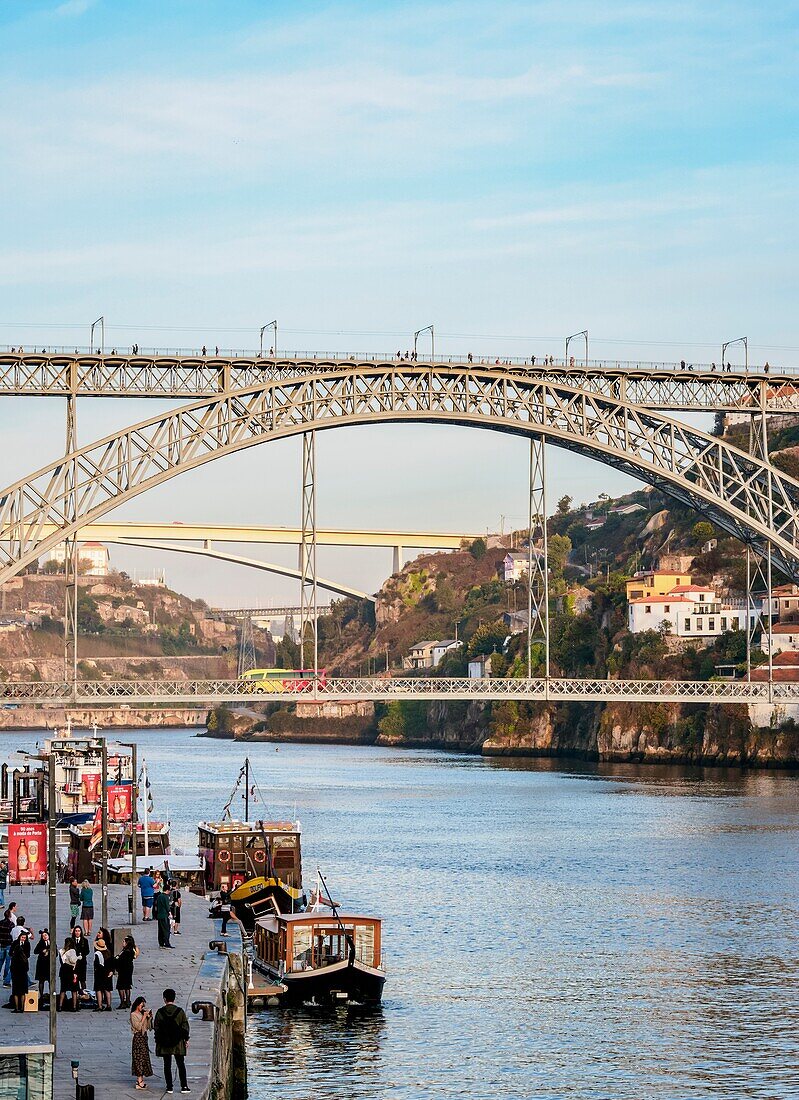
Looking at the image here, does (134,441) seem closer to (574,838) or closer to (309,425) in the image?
(309,425)

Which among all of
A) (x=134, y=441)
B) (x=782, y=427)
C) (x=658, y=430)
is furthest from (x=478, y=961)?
(x=782, y=427)

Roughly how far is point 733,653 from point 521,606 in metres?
65.4

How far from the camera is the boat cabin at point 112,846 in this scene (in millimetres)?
50219

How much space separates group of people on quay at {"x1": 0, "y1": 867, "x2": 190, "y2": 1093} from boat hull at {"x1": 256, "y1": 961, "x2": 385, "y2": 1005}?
113 inches

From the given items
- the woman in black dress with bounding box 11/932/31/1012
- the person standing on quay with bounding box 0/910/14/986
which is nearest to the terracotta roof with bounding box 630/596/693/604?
the person standing on quay with bounding box 0/910/14/986

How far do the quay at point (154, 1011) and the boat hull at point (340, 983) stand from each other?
1507mm

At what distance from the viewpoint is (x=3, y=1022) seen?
29.0m

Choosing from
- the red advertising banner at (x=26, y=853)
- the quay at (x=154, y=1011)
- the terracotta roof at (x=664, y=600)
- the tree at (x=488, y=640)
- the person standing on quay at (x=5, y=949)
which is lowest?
the quay at (x=154, y=1011)

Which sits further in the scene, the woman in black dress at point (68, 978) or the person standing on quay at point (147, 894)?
the person standing on quay at point (147, 894)

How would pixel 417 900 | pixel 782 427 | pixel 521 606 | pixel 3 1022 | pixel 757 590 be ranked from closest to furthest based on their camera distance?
1. pixel 3 1022
2. pixel 417 900
3. pixel 757 590
4. pixel 782 427
5. pixel 521 606

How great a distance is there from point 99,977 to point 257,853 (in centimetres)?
2077

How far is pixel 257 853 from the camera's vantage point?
168 feet

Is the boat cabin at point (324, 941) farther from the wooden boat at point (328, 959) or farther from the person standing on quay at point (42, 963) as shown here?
the person standing on quay at point (42, 963)

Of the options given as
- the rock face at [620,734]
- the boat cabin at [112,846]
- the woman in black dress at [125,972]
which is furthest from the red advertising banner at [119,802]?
the rock face at [620,734]
